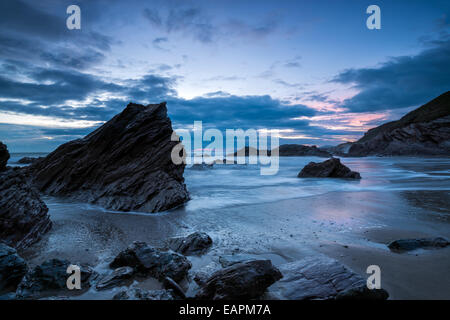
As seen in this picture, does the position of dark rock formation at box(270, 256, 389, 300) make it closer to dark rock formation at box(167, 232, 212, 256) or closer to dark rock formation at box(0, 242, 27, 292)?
dark rock formation at box(167, 232, 212, 256)

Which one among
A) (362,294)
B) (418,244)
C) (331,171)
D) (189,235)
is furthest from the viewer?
(331,171)

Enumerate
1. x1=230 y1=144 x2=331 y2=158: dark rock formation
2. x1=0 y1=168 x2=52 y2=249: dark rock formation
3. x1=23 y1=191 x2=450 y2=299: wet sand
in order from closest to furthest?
x1=23 y1=191 x2=450 y2=299: wet sand < x1=0 y1=168 x2=52 y2=249: dark rock formation < x1=230 y1=144 x2=331 y2=158: dark rock formation

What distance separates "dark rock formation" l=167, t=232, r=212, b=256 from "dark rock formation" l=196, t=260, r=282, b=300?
1575mm

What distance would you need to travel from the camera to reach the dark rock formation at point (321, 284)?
120 inches

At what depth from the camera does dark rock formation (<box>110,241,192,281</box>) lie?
12.5ft

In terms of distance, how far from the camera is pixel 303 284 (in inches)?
135

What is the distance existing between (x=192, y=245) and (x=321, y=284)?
2.74m

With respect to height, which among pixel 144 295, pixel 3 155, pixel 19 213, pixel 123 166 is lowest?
pixel 144 295

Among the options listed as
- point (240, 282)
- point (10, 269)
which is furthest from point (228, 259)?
point (10, 269)

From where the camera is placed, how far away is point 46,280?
3488 mm

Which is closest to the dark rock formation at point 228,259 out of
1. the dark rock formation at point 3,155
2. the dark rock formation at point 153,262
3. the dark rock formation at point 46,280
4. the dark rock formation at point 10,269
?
the dark rock formation at point 153,262

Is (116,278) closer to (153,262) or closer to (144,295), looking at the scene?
(153,262)

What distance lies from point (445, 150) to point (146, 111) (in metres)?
66.9

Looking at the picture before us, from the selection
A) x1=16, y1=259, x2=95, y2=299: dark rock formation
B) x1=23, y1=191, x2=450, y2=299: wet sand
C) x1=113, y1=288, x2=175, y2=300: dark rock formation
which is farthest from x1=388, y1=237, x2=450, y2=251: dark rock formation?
x1=16, y1=259, x2=95, y2=299: dark rock formation
